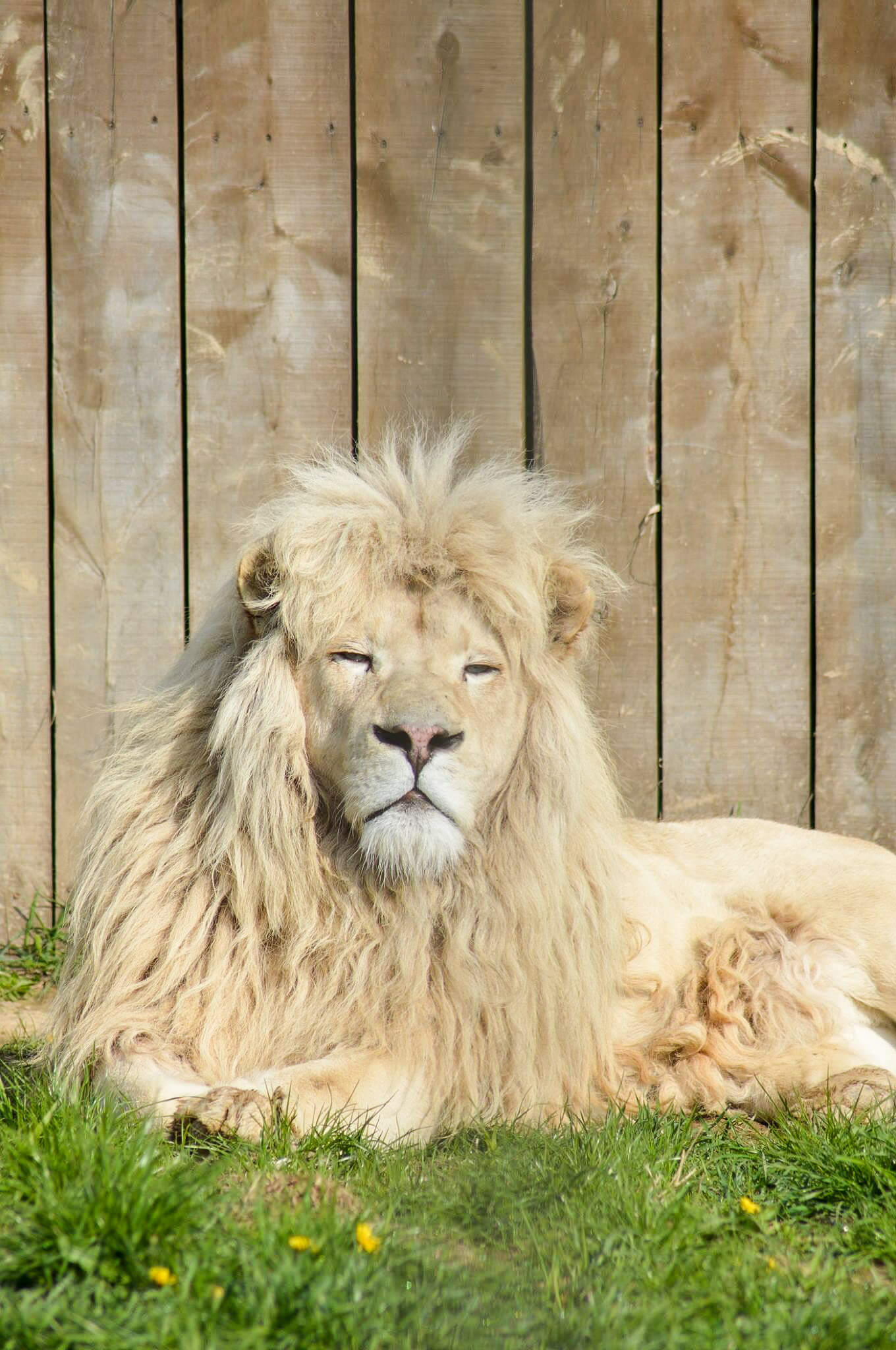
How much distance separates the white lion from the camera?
9.37 ft

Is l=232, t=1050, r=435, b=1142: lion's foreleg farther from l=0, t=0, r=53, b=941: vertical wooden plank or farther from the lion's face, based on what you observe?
l=0, t=0, r=53, b=941: vertical wooden plank

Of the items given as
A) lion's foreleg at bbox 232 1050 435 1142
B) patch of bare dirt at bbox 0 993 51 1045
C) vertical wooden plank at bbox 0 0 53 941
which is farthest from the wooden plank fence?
lion's foreleg at bbox 232 1050 435 1142

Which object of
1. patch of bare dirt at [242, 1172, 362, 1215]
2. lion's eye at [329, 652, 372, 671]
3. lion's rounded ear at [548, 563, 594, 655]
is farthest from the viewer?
lion's rounded ear at [548, 563, 594, 655]

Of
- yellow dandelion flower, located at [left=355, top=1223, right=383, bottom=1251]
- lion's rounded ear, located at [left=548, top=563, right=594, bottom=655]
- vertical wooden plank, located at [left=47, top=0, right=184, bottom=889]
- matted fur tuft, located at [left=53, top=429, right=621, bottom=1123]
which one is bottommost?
yellow dandelion flower, located at [left=355, top=1223, right=383, bottom=1251]

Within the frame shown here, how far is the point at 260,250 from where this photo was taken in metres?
4.27

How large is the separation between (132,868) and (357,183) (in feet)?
7.55

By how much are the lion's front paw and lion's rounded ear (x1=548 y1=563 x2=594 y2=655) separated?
1.20m

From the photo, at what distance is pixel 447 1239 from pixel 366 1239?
202 mm

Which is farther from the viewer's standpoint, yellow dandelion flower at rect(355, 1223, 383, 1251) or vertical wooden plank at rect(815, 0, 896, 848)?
vertical wooden plank at rect(815, 0, 896, 848)

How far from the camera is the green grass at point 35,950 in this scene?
4312 mm

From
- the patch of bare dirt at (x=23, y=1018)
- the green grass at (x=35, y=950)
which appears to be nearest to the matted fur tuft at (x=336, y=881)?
the patch of bare dirt at (x=23, y=1018)

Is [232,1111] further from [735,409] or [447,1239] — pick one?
[735,409]

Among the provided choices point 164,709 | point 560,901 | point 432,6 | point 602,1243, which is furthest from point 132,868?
point 432,6

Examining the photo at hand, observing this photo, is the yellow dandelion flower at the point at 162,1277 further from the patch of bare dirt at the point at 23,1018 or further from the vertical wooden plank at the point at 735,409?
the vertical wooden plank at the point at 735,409
